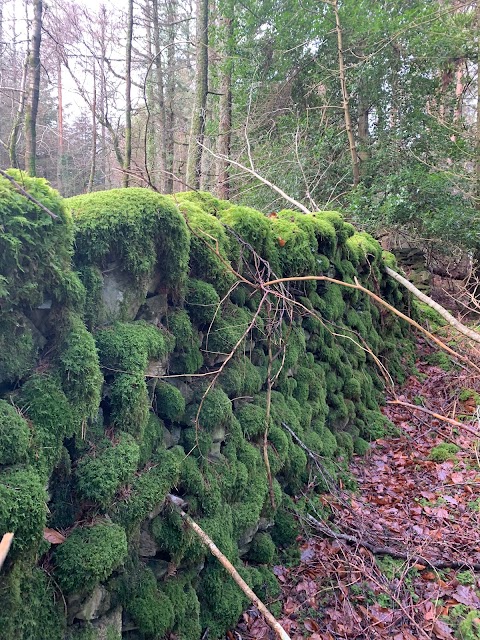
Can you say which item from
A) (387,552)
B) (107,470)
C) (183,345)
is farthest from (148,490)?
(387,552)

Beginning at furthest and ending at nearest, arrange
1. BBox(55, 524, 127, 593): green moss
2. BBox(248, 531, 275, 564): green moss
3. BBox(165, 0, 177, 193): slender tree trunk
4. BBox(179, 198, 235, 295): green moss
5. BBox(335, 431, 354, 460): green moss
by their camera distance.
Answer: BBox(165, 0, 177, 193): slender tree trunk
BBox(335, 431, 354, 460): green moss
BBox(179, 198, 235, 295): green moss
BBox(248, 531, 275, 564): green moss
BBox(55, 524, 127, 593): green moss

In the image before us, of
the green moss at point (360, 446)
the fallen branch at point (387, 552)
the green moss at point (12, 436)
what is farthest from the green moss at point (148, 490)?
the green moss at point (360, 446)

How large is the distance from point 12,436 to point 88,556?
0.60 metres

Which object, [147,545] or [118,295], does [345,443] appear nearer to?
[147,545]

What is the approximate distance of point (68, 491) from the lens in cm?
198

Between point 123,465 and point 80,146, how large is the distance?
1799cm

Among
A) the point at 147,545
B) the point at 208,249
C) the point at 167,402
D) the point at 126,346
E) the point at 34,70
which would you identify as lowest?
the point at 147,545

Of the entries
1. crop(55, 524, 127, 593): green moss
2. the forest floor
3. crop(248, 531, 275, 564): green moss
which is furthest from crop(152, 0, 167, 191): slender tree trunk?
crop(55, 524, 127, 593): green moss

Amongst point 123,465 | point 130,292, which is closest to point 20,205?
point 130,292

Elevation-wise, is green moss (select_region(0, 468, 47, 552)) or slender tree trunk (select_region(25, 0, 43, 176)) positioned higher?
slender tree trunk (select_region(25, 0, 43, 176))

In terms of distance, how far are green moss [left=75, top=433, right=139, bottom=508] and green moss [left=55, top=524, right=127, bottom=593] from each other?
13 centimetres

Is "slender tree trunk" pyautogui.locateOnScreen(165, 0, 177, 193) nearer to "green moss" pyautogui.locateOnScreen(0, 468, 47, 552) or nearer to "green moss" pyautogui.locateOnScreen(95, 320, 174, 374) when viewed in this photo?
"green moss" pyautogui.locateOnScreen(95, 320, 174, 374)

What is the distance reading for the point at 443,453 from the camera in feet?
15.9

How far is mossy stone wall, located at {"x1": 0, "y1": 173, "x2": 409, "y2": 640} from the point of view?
1.80 metres
